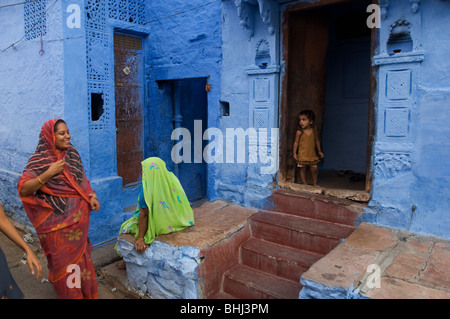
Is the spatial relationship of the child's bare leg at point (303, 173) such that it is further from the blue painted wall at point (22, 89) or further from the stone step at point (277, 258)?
the blue painted wall at point (22, 89)

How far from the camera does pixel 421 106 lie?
353 cm

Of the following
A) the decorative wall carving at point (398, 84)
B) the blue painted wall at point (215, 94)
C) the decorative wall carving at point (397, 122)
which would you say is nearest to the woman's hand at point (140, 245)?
the blue painted wall at point (215, 94)

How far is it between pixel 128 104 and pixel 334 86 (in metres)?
3.57

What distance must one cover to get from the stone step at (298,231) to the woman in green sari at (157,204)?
0.93m

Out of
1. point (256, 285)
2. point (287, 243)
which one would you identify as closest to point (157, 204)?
point (256, 285)

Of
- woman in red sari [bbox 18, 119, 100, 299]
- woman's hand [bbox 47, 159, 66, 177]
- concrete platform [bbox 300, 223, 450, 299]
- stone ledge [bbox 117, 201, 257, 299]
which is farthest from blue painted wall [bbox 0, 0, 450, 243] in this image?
woman's hand [bbox 47, 159, 66, 177]

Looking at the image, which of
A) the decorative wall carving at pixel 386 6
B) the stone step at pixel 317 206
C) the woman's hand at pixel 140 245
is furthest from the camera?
the stone step at pixel 317 206

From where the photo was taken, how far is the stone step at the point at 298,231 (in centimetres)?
381

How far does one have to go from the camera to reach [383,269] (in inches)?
117

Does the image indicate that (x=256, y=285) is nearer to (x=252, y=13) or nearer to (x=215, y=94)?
(x=215, y=94)

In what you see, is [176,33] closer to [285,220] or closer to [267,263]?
[285,220]

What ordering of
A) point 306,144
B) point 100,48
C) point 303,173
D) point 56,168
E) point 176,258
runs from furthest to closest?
point 100,48 < point 303,173 < point 306,144 < point 176,258 < point 56,168

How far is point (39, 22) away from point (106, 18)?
960 mm

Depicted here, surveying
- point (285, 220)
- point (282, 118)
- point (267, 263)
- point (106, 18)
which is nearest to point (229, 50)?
point (282, 118)
